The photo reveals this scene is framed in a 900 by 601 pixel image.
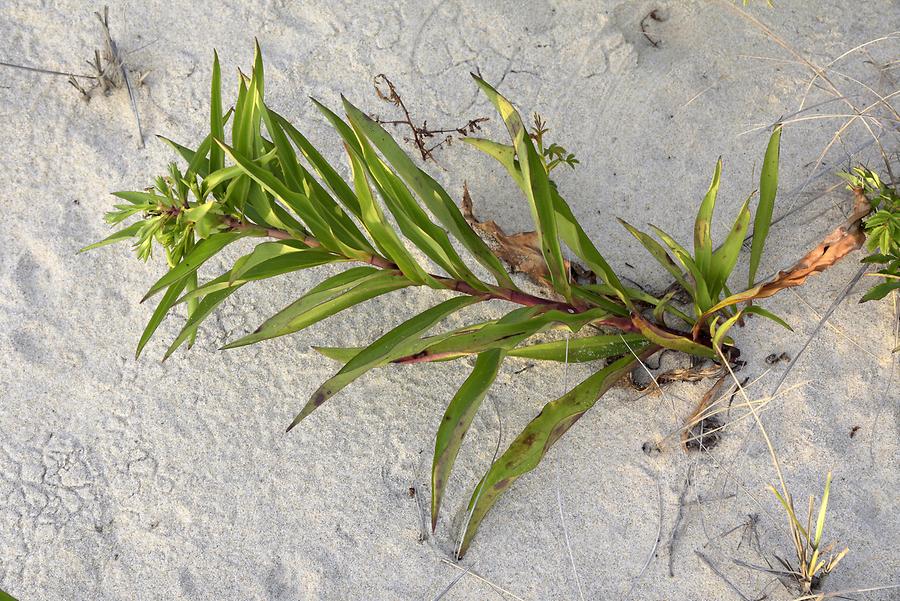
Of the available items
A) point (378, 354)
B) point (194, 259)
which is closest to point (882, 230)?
point (378, 354)

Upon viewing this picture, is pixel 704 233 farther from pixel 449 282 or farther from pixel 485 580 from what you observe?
pixel 485 580

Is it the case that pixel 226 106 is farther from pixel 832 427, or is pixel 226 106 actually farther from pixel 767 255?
pixel 832 427

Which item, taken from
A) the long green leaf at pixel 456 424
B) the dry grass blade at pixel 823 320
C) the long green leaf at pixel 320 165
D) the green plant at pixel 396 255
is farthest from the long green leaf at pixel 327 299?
the dry grass blade at pixel 823 320

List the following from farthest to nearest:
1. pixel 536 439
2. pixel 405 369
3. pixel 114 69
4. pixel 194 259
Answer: pixel 114 69 < pixel 405 369 < pixel 536 439 < pixel 194 259

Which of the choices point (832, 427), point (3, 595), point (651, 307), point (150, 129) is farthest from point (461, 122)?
point (3, 595)

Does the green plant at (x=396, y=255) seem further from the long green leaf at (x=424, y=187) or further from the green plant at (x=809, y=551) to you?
the green plant at (x=809, y=551)

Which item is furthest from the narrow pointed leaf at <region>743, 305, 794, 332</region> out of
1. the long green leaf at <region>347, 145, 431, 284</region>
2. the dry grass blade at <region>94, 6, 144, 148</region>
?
the dry grass blade at <region>94, 6, 144, 148</region>
